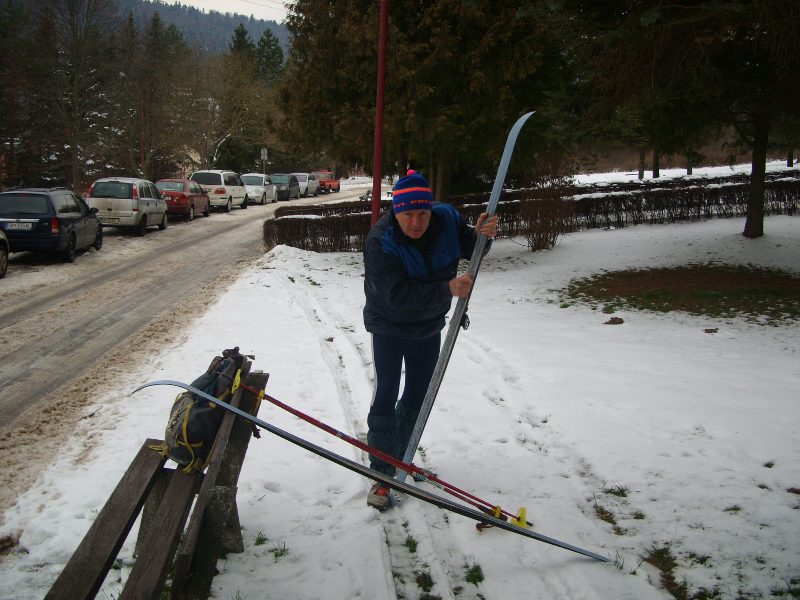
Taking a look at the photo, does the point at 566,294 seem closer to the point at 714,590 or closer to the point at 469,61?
the point at 469,61

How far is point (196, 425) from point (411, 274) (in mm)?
1311

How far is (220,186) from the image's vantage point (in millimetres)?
30141

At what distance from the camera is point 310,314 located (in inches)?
373

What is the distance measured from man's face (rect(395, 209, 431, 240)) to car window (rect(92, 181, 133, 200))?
59.8 feet

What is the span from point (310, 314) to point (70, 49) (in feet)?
101

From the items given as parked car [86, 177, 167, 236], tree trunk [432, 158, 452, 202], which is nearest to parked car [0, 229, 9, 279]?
parked car [86, 177, 167, 236]

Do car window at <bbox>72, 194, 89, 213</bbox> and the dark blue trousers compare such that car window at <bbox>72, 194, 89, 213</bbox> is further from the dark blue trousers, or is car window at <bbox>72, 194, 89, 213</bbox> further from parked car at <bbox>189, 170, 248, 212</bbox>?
the dark blue trousers

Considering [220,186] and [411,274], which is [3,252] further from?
[220,186]

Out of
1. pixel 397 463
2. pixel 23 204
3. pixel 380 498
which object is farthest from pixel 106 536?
pixel 23 204

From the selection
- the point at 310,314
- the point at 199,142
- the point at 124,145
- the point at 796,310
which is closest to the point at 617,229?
the point at 796,310

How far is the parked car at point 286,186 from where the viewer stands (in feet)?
133

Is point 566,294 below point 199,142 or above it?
below

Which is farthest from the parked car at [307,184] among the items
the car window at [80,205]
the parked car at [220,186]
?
the car window at [80,205]

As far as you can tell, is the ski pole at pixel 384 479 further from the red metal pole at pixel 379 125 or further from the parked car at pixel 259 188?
the parked car at pixel 259 188
